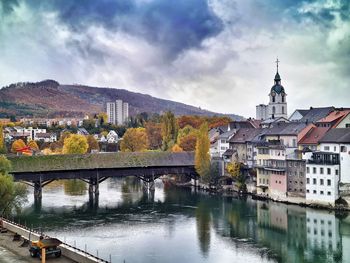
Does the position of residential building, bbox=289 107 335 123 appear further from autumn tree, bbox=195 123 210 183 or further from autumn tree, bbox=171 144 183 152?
autumn tree, bbox=171 144 183 152

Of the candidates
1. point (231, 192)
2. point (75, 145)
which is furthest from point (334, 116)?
point (75, 145)

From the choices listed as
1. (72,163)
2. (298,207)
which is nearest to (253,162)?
(298,207)

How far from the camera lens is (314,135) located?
56312 millimetres

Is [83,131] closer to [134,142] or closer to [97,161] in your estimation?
[134,142]

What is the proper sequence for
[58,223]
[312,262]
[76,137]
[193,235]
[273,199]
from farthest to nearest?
1. [76,137]
2. [273,199]
3. [58,223]
4. [193,235]
5. [312,262]

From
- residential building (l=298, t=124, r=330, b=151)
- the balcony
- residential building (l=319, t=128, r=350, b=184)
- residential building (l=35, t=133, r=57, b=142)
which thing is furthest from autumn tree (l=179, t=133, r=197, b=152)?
residential building (l=35, t=133, r=57, b=142)

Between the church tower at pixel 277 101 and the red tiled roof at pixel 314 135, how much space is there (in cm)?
2651

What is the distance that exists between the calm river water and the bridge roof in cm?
335

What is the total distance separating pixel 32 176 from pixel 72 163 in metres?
4.86

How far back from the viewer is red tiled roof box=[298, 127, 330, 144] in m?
55.2

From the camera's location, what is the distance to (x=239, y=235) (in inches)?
1569

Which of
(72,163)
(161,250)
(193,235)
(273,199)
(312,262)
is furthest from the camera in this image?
(72,163)

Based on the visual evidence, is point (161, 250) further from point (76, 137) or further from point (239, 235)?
point (76, 137)

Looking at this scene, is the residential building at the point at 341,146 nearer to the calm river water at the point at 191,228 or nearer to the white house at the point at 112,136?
the calm river water at the point at 191,228
